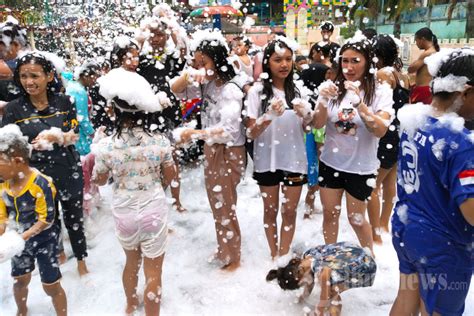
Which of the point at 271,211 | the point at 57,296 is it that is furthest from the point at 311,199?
the point at 57,296

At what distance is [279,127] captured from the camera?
3.01 meters

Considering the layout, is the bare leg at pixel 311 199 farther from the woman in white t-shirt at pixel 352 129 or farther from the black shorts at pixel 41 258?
the black shorts at pixel 41 258

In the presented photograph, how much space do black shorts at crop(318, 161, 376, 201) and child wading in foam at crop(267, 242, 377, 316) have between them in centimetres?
43

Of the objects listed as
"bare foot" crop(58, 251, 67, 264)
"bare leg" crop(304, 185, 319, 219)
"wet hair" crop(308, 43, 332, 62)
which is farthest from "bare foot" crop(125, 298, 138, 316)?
"wet hair" crop(308, 43, 332, 62)

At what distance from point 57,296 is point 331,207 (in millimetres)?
2140

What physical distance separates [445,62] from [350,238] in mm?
2433

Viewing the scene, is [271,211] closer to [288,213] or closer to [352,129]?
[288,213]

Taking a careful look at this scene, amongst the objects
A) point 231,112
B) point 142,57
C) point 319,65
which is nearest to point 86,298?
point 231,112

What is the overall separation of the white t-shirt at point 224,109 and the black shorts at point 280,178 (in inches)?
12.9

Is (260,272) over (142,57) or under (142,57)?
under

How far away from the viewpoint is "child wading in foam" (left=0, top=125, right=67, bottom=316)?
234cm

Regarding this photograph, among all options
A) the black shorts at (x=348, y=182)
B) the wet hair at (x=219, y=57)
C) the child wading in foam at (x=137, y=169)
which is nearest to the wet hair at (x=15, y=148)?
the child wading in foam at (x=137, y=169)

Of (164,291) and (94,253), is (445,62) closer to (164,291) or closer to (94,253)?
(164,291)

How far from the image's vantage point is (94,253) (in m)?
3.77
